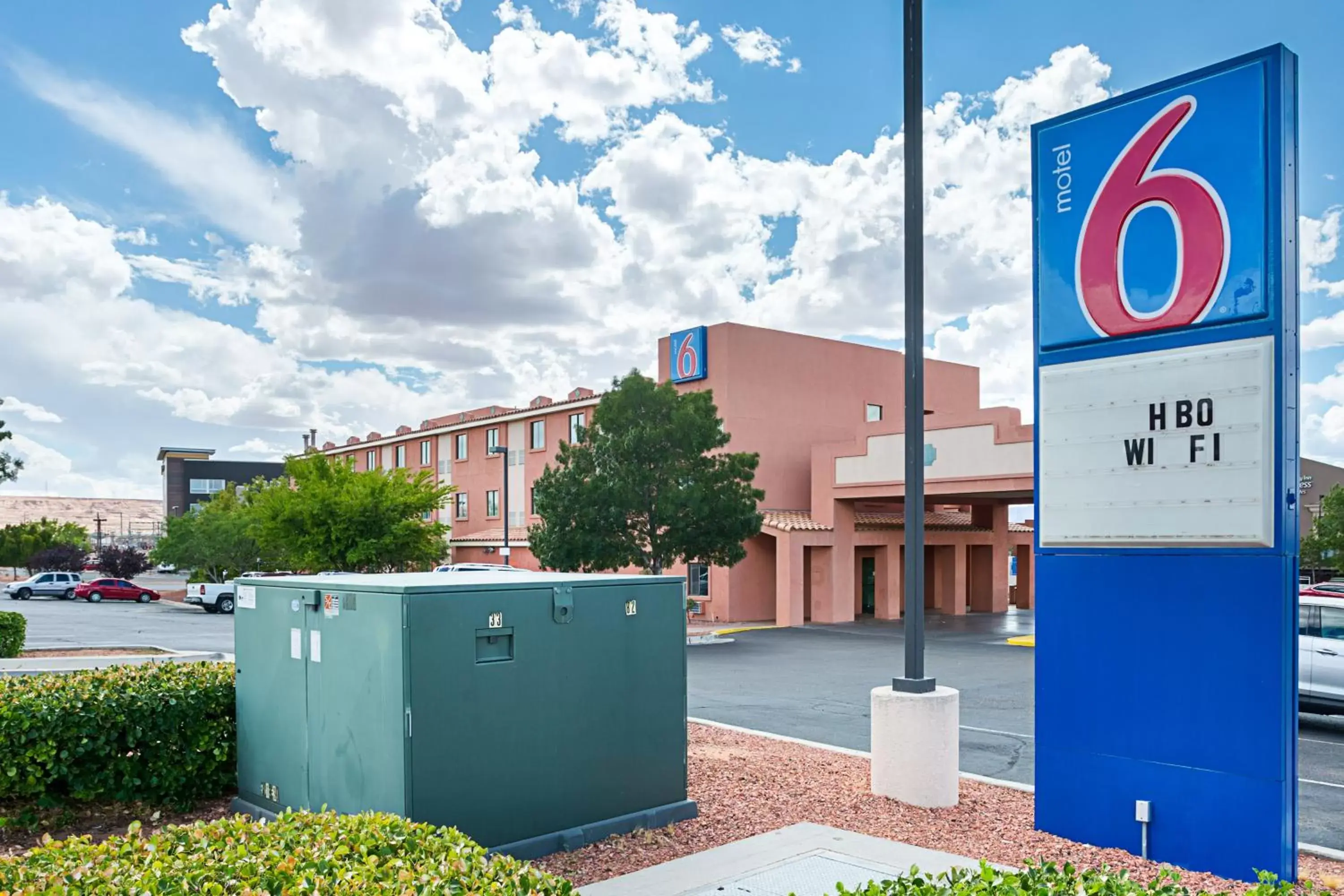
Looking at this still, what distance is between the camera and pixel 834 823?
726 centimetres

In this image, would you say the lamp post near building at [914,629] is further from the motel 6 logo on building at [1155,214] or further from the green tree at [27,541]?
the green tree at [27,541]

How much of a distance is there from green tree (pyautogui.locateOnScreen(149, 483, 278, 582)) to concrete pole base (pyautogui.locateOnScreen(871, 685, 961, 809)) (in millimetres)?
43059

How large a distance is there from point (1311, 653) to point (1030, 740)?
12.8 ft

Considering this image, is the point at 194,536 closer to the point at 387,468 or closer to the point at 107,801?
the point at 387,468

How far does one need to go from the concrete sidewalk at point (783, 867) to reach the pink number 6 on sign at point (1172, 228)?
366cm

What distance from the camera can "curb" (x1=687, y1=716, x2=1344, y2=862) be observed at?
734cm

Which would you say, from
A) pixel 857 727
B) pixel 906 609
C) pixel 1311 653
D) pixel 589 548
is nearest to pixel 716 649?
pixel 589 548

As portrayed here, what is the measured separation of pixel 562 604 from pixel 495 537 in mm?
40617

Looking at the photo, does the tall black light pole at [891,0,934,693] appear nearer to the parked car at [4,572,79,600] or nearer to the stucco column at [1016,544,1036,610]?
the stucco column at [1016,544,1036,610]

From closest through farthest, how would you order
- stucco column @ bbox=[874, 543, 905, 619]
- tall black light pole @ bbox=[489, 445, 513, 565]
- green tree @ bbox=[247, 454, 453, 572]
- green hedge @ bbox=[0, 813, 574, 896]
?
green hedge @ bbox=[0, 813, 574, 896]
green tree @ bbox=[247, 454, 453, 572]
stucco column @ bbox=[874, 543, 905, 619]
tall black light pole @ bbox=[489, 445, 513, 565]

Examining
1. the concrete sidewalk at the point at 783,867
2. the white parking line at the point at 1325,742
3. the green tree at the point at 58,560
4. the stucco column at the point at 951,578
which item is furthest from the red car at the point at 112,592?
the concrete sidewalk at the point at 783,867

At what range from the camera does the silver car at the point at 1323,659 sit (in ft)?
42.2

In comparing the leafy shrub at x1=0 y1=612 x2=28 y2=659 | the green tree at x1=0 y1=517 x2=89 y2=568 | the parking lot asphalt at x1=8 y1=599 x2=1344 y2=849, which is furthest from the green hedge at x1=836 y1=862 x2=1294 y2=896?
the green tree at x1=0 y1=517 x2=89 y2=568

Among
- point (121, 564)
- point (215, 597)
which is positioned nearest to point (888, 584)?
point (215, 597)
